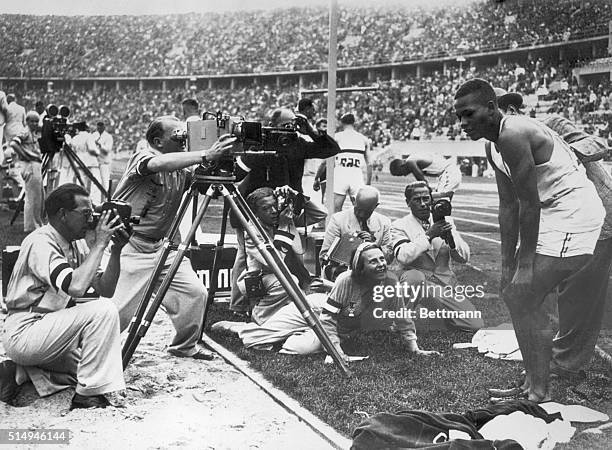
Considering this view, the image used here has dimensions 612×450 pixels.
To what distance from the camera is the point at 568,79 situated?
3.64 m

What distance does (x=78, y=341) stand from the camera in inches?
125

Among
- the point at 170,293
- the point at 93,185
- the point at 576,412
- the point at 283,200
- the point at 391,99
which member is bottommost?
the point at 576,412

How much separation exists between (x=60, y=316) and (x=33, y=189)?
0.93 meters

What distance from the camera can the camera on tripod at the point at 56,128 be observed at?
11.5ft

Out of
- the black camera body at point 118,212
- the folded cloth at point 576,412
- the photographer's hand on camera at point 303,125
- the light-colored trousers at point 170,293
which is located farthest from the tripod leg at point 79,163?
the folded cloth at point 576,412

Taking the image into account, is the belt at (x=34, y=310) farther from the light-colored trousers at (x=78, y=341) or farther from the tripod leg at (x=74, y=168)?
the tripod leg at (x=74, y=168)

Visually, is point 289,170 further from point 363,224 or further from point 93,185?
point 93,185

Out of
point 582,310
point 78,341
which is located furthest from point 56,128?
point 582,310

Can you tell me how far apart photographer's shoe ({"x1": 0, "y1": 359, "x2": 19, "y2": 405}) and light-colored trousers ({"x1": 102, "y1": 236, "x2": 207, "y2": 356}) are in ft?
1.88

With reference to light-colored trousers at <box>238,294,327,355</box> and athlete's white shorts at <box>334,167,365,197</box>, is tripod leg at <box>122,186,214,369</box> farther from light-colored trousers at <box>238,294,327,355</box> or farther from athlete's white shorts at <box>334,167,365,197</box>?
athlete's white shorts at <box>334,167,365,197</box>

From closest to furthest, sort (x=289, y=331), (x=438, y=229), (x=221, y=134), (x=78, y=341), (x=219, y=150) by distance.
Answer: (x=78, y=341) < (x=219, y=150) < (x=221, y=134) < (x=289, y=331) < (x=438, y=229)

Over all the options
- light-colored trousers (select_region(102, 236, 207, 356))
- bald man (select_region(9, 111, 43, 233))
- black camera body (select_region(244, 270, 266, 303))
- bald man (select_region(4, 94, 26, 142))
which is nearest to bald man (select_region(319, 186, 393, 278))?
black camera body (select_region(244, 270, 266, 303))

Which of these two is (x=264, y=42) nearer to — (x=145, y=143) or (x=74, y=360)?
(x=145, y=143)

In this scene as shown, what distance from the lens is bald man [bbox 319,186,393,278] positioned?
398 cm
